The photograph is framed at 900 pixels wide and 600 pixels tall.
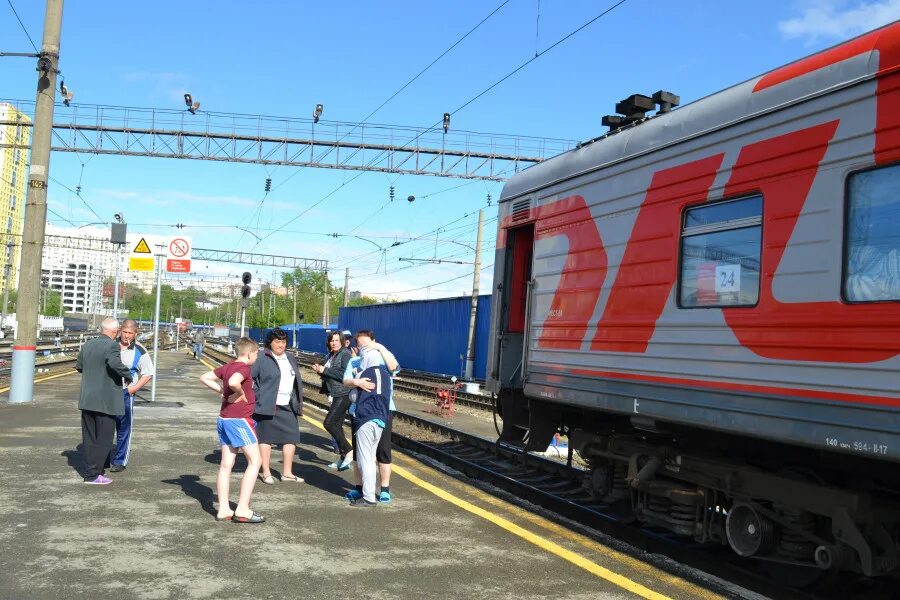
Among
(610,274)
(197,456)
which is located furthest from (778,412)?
(197,456)

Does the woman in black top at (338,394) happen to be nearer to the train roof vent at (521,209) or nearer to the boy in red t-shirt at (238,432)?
the boy in red t-shirt at (238,432)

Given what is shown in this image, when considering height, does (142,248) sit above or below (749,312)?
above

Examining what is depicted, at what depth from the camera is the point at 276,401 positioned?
8.59 m

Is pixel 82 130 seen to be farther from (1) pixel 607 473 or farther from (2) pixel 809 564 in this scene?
(2) pixel 809 564

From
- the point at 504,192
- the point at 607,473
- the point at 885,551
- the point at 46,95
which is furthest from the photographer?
the point at 46,95

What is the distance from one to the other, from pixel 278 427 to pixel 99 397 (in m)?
1.80

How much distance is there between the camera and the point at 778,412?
470 centimetres

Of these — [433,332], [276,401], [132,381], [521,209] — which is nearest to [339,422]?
[276,401]

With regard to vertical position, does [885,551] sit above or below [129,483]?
above

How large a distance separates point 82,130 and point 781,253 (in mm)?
23140

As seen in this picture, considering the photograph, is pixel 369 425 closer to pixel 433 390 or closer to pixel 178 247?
pixel 178 247

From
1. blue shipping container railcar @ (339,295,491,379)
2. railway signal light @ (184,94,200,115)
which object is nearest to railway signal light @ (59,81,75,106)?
railway signal light @ (184,94,200,115)

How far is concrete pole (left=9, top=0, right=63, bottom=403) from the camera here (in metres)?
14.4

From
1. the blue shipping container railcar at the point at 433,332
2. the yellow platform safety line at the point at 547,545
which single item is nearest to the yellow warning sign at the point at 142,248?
the yellow platform safety line at the point at 547,545
